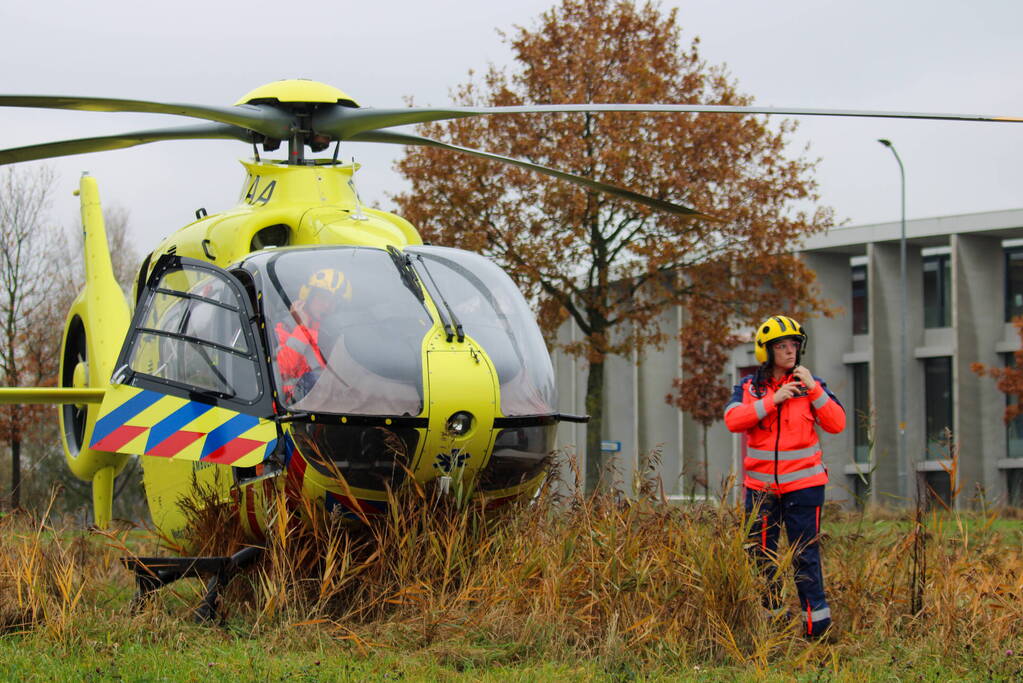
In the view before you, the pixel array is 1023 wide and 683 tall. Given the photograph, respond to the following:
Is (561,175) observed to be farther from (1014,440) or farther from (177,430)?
(1014,440)

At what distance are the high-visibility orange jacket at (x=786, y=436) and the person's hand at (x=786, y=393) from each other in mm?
38

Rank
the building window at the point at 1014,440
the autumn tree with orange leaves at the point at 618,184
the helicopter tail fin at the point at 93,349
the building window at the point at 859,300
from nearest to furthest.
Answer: the helicopter tail fin at the point at 93,349
the autumn tree with orange leaves at the point at 618,184
the building window at the point at 1014,440
the building window at the point at 859,300

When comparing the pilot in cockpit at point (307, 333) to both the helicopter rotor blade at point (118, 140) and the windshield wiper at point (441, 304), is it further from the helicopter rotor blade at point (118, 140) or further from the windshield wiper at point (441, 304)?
the helicopter rotor blade at point (118, 140)

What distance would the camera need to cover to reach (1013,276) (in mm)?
36781

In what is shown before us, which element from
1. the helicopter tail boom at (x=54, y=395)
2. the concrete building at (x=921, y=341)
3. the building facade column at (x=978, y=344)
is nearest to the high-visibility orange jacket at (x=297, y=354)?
the helicopter tail boom at (x=54, y=395)

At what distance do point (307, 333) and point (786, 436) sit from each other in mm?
2669

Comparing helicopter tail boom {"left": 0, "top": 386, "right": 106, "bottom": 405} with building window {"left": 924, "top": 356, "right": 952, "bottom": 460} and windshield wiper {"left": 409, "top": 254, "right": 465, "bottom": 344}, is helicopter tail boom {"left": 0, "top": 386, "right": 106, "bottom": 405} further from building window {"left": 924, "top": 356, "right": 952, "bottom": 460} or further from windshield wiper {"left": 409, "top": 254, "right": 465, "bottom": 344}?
building window {"left": 924, "top": 356, "right": 952, "bottom": 460}

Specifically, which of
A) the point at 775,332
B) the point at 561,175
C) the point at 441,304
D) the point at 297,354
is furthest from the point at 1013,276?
the point at 297,354

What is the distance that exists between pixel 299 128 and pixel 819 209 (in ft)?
47.6

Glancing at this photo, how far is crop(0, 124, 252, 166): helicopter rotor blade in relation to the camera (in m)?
7.95

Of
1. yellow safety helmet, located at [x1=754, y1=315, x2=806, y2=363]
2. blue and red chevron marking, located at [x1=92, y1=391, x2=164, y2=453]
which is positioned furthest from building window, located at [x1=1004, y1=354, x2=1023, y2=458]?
blue and red chevron marking, located at [x1=92, y1=391, x2=164, y2=453]

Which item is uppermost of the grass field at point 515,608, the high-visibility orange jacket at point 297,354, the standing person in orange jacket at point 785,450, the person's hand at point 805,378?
the high-visibility orange jacket at point 297,354

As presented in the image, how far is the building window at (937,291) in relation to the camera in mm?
38469

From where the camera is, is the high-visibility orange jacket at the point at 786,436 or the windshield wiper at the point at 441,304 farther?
the windshield wiper at the point at 441,304
